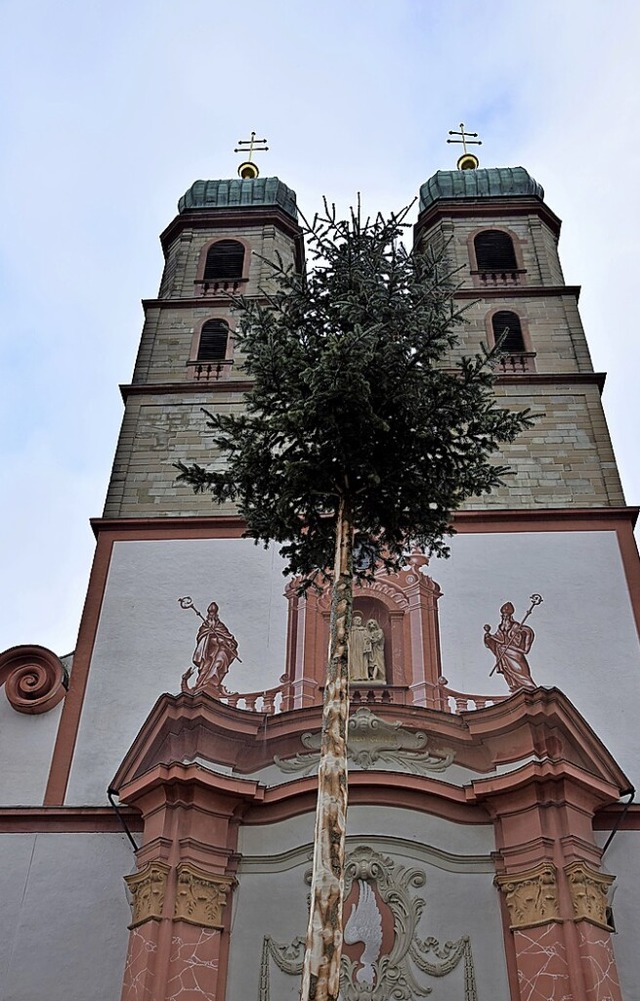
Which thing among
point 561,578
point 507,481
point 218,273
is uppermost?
point 218,273

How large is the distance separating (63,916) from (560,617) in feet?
26.4

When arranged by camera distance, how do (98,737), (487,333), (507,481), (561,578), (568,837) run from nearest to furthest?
(568,837) → (98,737) → (561,578) → (507,481) → (487,333)

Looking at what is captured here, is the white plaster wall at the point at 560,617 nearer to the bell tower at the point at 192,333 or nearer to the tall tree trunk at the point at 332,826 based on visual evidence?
the bell tower at the point at 192,333

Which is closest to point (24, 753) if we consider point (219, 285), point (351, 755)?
point (351, 755)

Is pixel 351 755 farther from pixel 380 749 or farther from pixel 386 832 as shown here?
pixel 386 832

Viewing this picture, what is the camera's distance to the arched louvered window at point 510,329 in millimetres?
21766

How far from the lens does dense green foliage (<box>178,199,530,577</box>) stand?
11.1m

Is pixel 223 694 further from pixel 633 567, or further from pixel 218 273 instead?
pixel 218 273

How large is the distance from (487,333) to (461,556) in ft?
22.3

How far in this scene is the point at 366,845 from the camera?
1245 cm

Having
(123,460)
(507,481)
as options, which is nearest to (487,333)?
(507,481)

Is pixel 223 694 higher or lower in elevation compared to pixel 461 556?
lower

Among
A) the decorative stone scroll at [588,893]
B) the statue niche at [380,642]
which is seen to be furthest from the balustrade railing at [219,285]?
the decorative stone scroll at [588,893]

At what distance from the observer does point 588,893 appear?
459 inches
